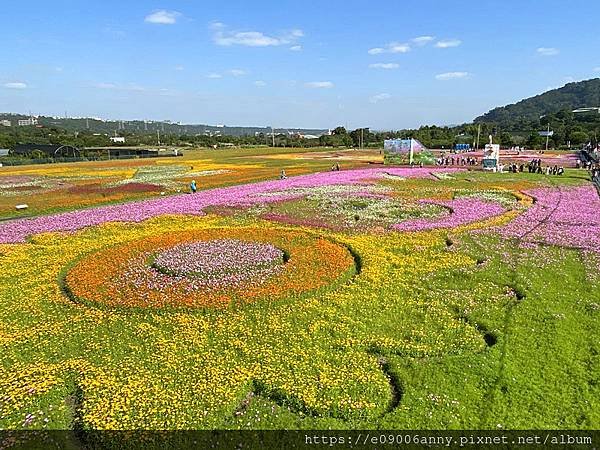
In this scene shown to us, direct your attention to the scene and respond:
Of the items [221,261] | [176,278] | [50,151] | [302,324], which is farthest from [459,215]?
[50,151]

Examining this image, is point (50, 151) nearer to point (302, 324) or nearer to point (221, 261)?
point (221, 261)

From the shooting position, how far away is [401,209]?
26.6m

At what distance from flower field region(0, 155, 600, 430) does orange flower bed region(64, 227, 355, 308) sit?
88mm

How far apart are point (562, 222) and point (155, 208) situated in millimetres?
23417

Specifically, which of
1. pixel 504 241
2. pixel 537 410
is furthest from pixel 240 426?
pixel 504 241

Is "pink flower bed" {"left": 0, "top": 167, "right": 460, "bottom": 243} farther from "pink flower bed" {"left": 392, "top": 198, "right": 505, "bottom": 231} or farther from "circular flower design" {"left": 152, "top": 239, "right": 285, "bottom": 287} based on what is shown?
"pink flower bed" {"left": 392, "top": 198, "right": 505, "bottom": 231}

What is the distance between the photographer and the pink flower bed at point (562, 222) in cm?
1877

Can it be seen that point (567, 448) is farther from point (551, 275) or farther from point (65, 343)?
point (65, 343)

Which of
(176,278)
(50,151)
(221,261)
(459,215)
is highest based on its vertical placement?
(50,151)

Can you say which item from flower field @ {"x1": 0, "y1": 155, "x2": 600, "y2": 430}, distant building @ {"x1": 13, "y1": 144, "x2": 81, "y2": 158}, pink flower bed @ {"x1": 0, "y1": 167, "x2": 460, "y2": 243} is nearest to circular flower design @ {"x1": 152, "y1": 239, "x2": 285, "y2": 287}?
flower field @ {"x1": 0, "y1": 155, "x2": 600, "y2": 430}

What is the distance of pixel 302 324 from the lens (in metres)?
11.2

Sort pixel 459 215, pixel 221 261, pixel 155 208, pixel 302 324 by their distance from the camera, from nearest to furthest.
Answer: pixel 302 324
pixel 221 261
pixel 459 215
pixel 155 208

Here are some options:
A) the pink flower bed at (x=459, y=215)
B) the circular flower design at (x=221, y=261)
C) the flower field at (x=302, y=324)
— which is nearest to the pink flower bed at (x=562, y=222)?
the flower field at (x=302, y=324)

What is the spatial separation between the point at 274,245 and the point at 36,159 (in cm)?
7242
